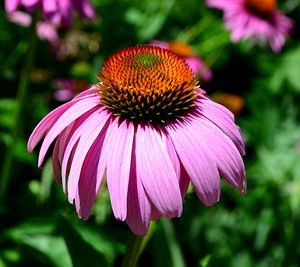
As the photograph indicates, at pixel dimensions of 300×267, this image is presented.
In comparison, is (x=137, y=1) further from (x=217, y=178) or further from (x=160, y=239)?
(x=217, y=178)

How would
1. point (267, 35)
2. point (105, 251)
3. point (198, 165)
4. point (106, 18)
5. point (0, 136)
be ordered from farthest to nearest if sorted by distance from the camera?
point (106, 18), point (267, 35), point (0, 136), point (105, 251), point (198, 165)

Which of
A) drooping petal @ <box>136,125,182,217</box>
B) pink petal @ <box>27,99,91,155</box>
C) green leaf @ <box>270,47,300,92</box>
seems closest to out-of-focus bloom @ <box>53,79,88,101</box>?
green leaf @ <box>270,47,300,92</box>

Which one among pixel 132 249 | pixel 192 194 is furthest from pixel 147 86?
pixel 192 194

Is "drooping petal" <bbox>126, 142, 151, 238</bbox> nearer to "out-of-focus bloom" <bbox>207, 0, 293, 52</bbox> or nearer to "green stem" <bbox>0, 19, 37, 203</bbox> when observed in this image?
"green stem" <bbox>0, 19, 37, 203</bbox>

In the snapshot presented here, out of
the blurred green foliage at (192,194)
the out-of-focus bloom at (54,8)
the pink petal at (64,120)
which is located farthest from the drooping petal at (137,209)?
the out-of-focus bloom at (54,8)

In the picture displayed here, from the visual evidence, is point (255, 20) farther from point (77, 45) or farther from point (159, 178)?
point (159, 178)

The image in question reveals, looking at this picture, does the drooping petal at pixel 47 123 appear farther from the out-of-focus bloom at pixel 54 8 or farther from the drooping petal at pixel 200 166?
the out-of-focus bloom at pixel 54 8

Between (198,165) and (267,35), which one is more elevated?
(198,165)

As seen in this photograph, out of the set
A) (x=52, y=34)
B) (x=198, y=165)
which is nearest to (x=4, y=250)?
(x=198, y=165)
